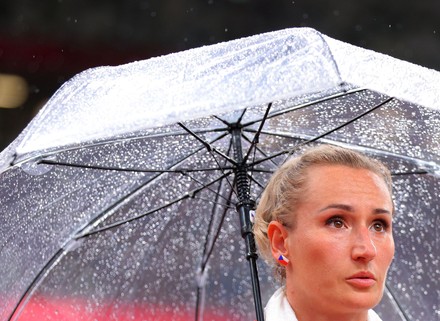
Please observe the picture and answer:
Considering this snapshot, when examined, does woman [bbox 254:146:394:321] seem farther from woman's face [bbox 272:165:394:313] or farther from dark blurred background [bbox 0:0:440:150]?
dark blurred background [bbox 0:0:440:150]

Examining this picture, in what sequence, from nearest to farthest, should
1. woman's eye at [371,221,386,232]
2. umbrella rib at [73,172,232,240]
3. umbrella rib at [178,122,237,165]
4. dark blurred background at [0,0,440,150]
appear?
woman's eye at [371,221,386,232]
umbrella rib at [178,122,237,165]
umbrella rib at [73,172,232,240]
dark blurred background at [0,0,440,150]

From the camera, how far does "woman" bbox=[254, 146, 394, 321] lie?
5.00ft

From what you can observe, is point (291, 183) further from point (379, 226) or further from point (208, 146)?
point (208, 146)

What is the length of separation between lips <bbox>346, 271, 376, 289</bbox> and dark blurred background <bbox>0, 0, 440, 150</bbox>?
622cm

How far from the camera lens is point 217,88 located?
1.82 metres

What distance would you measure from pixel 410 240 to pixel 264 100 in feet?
3.21

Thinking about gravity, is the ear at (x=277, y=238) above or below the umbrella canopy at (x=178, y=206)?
below

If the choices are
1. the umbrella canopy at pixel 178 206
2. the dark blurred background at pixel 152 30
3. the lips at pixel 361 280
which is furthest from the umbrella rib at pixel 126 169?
the dark blurred background at pixel 152 30

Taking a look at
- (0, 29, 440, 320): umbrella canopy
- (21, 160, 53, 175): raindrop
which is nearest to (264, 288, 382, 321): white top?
(0, 29, 440, 320): umbrella canopy

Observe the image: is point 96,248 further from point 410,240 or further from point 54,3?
point 54,3

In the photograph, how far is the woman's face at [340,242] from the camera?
1.52 m

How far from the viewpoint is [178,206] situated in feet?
8.58

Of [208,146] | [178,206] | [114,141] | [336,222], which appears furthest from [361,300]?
[178,206]

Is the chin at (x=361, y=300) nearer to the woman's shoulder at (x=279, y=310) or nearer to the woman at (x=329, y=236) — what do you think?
the woman at (x=329, y=236)
